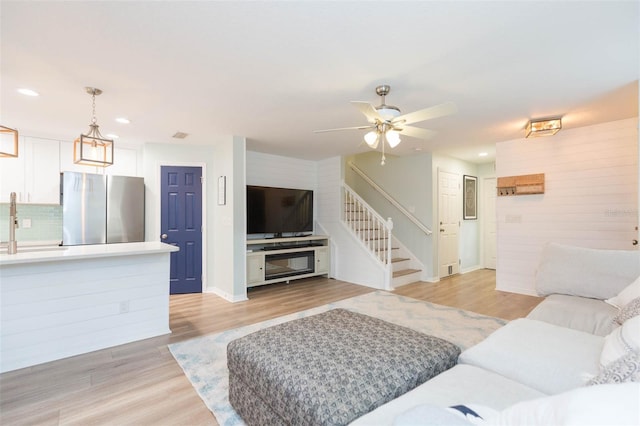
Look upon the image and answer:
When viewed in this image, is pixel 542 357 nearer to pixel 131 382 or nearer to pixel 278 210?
pixel 131 382

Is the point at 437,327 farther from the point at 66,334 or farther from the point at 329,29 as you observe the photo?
the point at 66,334

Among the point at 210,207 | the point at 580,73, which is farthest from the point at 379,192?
the point at 580,73

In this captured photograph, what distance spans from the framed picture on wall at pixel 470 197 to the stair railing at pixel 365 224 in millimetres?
2156

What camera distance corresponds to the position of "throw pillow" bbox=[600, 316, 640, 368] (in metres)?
1.25

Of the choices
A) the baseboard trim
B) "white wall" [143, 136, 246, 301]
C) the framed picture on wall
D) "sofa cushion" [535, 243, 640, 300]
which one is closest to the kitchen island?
the baseboard trim

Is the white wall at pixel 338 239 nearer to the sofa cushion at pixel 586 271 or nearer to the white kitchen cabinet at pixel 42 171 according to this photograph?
the sofa cushion at pixel 586 271

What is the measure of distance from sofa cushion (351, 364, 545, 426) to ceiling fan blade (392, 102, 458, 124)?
181 centimetres

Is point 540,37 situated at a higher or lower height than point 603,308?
higher

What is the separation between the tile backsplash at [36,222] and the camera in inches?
165

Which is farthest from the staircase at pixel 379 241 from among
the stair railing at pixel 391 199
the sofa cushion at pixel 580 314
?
the sofa cushion at pixel 580 314

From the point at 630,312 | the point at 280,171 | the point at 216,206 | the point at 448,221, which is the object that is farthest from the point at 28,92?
the point at 448,221

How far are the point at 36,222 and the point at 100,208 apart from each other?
102 centimetres

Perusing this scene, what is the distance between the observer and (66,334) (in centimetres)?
273

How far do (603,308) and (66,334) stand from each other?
15.0 ft
